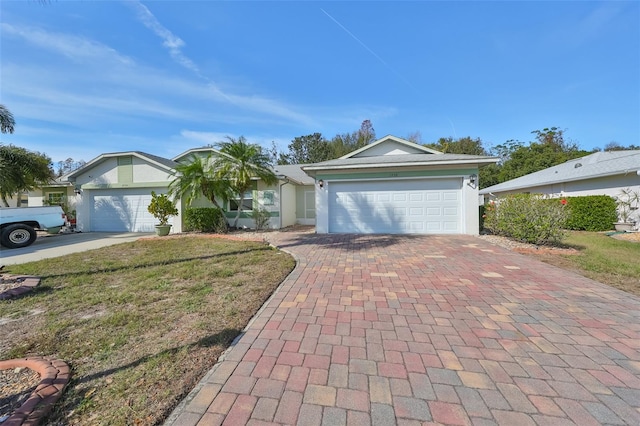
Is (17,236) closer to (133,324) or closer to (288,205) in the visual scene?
(133,324)

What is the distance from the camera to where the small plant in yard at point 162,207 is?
37.6 ft

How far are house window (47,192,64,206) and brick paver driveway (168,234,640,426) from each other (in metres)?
18.7

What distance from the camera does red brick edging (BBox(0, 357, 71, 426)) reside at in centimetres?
169

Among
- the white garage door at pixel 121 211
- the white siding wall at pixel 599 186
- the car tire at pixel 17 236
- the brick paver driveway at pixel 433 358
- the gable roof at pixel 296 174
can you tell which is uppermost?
the gable roof at pixel 296 174

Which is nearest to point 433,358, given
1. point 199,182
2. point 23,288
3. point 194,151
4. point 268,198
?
point 23,288

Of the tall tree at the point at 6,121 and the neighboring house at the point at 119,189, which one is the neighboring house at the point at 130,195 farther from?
the tall tree at the point at 6,121

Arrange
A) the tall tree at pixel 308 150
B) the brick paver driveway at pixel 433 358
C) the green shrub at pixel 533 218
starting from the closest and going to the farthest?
1. the brick paver driveway at pixel 433 358
2. the green shrub at pixel 533 218
3. the tall tree at pixel 308 150

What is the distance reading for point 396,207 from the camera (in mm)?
10812

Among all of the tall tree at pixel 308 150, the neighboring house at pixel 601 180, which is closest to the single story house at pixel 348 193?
the neighboring house at pixel 601 180

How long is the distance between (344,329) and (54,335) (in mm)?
3286

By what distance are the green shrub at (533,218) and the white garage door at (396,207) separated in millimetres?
1858

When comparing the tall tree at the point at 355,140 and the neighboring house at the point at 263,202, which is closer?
the neighboring house at the point at 263,202

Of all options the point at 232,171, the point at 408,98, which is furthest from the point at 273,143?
the point at 232,171

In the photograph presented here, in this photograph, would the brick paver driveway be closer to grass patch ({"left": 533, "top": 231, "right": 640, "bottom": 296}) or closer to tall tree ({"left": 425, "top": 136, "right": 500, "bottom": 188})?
grass patch ({"left": 533, "top": 231, "right": 640, "bottom": 296})
